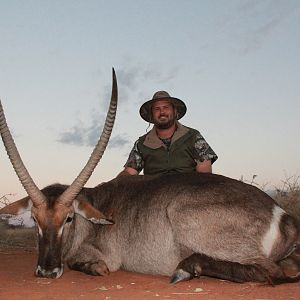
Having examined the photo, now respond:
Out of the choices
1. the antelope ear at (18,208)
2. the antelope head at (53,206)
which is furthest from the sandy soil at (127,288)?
the antelope ear at (18,208)

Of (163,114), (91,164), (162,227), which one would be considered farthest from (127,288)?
(163,114)

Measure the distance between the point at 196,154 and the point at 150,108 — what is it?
1.10 meters

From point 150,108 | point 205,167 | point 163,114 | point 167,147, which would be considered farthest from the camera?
point 150,108

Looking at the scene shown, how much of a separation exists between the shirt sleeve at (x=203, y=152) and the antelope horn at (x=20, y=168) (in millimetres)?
3129

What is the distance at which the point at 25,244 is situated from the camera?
1026 cm

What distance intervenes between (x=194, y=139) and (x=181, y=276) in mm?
3571

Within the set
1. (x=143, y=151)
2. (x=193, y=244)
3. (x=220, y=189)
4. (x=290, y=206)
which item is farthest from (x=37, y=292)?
(x=290, y=206)

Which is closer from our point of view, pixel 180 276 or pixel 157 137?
pixel 180 276

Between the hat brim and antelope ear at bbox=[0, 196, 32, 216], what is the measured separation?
122 inches

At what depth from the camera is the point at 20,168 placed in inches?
241

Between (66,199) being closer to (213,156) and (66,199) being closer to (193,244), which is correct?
(193,244)

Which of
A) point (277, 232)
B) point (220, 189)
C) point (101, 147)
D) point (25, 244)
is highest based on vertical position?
point (101, 147)

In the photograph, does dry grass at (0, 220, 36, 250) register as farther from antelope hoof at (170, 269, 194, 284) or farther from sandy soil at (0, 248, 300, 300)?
antelope hoof at (170, 269, 194, 284)

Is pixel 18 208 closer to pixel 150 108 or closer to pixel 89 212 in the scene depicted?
pixel 89 212
